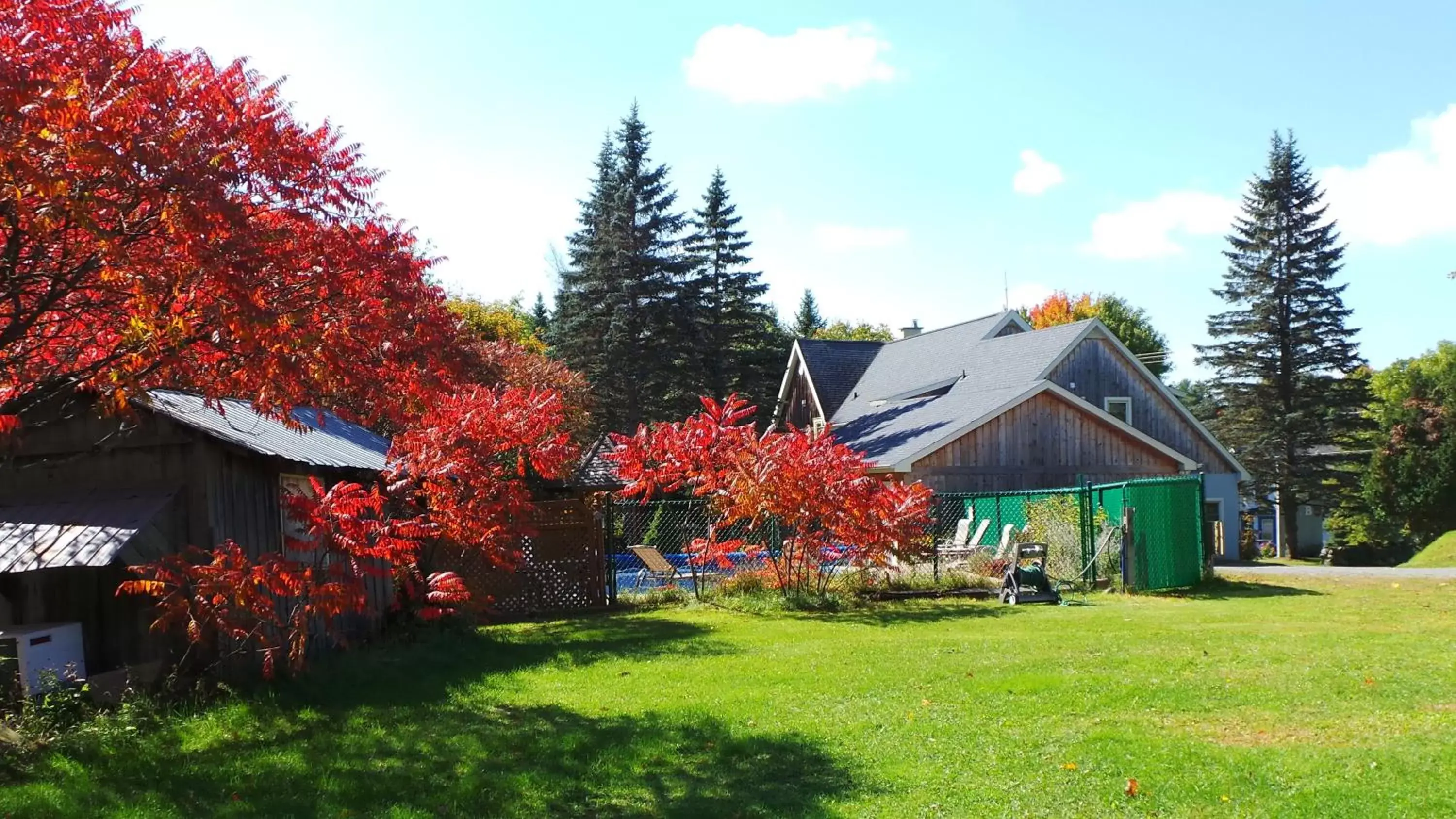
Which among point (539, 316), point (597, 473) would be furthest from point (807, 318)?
point (597, 473)

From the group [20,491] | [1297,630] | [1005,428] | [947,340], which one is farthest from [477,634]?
[947,340]

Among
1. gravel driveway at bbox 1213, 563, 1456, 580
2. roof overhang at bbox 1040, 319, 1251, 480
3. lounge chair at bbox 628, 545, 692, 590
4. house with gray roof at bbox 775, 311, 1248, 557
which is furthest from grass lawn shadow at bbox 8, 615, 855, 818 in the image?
roof overhang at bbox 1040, 319, 1251, 480

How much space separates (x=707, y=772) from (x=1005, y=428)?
20.2 m

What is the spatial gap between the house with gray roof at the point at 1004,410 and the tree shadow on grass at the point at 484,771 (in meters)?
13.5

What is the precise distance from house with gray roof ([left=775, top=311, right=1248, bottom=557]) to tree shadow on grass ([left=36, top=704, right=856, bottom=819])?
44.4 feet

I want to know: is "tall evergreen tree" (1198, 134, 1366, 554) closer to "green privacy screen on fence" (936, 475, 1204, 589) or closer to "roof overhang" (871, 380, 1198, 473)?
"roof overhang" (871, 380, 1198, 473)

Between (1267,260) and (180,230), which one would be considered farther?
(1267,260)

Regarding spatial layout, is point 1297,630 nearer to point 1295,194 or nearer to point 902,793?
point 902,793

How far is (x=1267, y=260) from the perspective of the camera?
39281 mm

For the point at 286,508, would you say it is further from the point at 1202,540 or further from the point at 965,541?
the point at 1202,540

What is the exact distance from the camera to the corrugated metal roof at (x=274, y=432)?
9445mm

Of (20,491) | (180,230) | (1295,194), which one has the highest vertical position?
(1295,194)

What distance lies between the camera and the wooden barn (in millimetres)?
8820

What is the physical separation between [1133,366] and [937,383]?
20.6 feet
